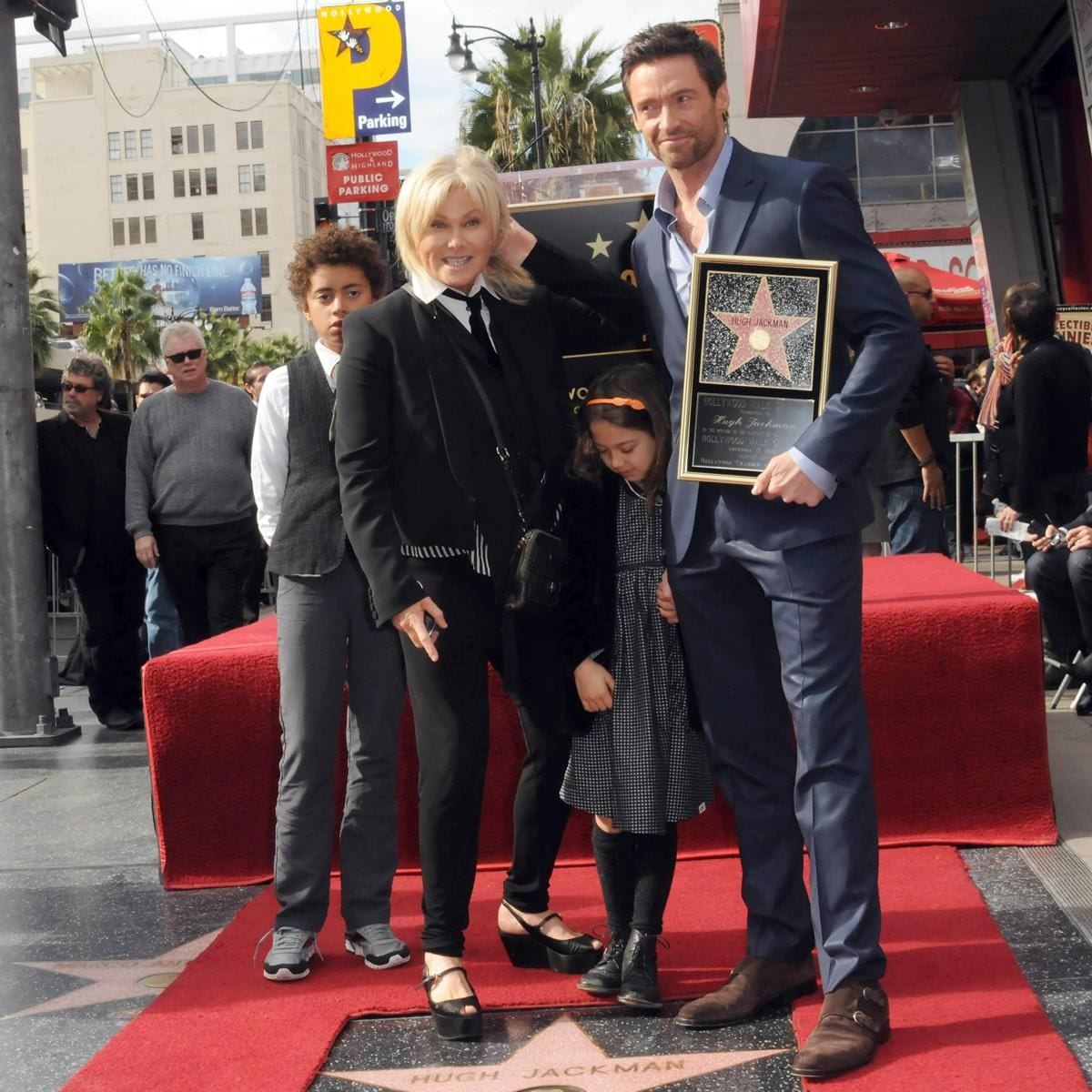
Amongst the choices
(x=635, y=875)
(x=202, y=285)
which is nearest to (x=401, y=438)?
(x=635, y=875)

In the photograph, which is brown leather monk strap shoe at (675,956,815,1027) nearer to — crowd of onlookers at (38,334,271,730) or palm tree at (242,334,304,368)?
crowd of onlookers at (38,334,271,730)

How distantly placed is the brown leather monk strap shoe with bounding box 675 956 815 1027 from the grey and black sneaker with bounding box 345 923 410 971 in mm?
894

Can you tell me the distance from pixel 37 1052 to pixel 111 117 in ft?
388

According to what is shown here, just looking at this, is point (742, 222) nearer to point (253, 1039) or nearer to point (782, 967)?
point (782, 967)

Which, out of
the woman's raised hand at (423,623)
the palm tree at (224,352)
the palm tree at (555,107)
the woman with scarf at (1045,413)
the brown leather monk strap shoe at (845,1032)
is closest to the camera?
the brown leather monk strap shoe at (845,1032)

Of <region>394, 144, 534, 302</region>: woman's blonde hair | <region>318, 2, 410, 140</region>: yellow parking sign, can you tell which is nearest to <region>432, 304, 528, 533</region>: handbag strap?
<region>394, 144, 534, 302</region>: woman's blonde hair

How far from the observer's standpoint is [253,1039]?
3621mm

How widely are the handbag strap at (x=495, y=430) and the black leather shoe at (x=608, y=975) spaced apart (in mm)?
1070

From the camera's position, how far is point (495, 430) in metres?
3.59

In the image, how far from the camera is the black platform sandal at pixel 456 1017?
3.52 m

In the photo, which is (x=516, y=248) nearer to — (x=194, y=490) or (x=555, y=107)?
(x=194, y=490)

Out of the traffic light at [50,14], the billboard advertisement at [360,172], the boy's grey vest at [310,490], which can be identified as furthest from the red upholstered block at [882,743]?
the billboard advertisement at [360,172]

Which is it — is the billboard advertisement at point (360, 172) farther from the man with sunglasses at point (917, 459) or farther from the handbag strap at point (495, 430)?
the handbag strap at point (495, 430)

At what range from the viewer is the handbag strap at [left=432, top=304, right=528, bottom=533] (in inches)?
141
